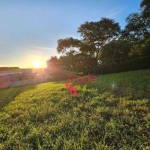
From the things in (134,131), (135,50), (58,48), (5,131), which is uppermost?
(58,48)

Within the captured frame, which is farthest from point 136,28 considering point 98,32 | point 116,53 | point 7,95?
point 7,95

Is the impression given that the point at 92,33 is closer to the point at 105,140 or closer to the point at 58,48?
the point at 58,48

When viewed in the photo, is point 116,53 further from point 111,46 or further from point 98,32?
point 98,32

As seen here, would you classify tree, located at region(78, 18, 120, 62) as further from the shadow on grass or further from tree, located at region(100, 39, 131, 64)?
the shadow on grass

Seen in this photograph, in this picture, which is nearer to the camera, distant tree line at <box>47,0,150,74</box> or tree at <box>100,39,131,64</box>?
distant tree line at <box>47,0,150,74</box>

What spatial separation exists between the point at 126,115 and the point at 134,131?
0.64m

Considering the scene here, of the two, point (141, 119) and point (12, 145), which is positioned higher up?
point (141, 119)

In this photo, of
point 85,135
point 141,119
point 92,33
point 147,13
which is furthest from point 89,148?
point 92,33

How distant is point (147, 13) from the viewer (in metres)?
12.4

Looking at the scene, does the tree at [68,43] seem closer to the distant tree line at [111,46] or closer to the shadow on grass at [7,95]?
the distant tree line at [111,46]

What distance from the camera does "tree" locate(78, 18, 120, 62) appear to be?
63.8ft

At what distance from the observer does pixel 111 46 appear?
16641 mm

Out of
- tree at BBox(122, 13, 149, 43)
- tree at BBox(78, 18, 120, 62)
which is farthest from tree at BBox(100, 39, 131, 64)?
tree at BBox(78, 18, 120, 62)

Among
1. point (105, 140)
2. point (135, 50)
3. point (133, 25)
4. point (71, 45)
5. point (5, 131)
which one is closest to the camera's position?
point (105, 140)
